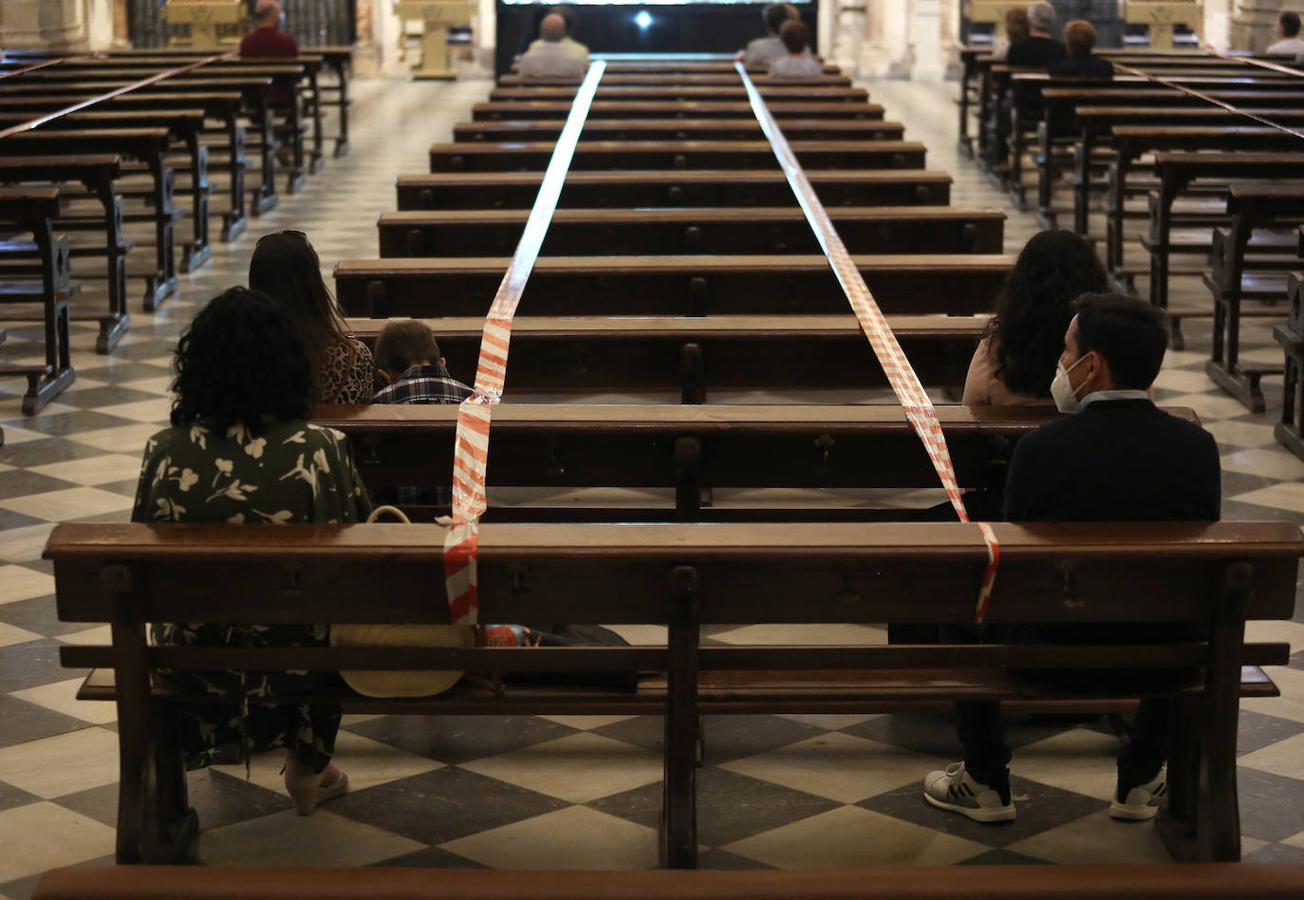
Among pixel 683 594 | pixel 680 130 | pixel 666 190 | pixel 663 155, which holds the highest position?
pixel 680 130

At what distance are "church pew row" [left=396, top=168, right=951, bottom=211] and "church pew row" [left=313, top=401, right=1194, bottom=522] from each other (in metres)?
3.88

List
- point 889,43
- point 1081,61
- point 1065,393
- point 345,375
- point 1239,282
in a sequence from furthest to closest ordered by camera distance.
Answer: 1. point 889,43
2. point 1081,61
3. point 1239,282
4. point 345,375
5. point 1065,393

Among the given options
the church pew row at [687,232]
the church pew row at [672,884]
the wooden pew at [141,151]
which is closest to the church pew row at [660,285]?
the church pew row at [687,232]

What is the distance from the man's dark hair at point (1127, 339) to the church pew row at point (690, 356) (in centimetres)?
192

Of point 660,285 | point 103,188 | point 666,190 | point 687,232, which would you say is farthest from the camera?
point 103,188

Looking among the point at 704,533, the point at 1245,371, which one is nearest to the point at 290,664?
the point at 704,533

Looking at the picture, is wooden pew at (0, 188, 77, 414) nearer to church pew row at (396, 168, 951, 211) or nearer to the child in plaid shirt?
church pew row at (396, 168, 951, 211)

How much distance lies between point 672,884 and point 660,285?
3814 mm

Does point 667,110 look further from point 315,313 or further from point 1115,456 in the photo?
point 1115,456

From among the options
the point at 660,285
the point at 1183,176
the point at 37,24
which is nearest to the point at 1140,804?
the point at 660,285

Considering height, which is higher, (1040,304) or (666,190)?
(666,190)

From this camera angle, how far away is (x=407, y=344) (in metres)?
4.69

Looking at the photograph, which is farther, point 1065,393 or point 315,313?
point 315,313

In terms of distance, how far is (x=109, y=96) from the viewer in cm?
1115
